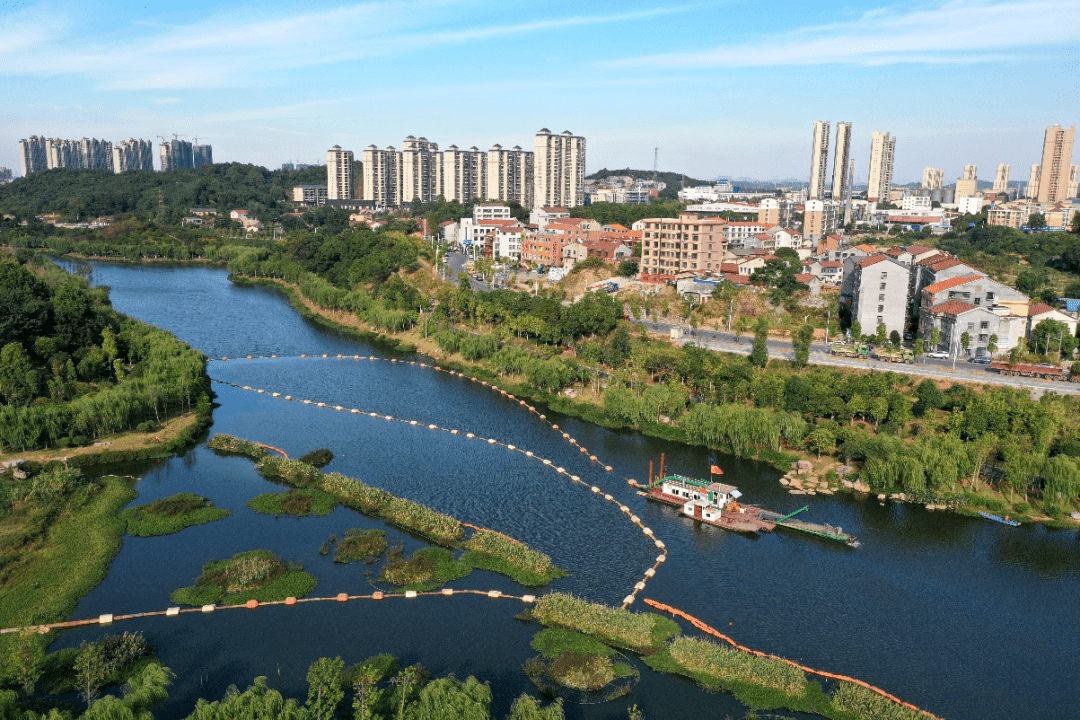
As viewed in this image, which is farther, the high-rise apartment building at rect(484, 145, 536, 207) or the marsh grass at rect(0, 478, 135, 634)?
the high-rise apartment building at rect(484, 145, 536, 207)

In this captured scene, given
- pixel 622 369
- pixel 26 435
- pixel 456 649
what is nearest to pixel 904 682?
pixel 456 649

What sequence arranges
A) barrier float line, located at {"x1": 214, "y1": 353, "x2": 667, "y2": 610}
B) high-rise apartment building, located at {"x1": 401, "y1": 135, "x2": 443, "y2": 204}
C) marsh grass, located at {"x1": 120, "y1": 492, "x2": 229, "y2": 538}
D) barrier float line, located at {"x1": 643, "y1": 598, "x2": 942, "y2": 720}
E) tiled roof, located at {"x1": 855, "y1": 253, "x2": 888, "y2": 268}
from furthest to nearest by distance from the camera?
high-rise apartment building, located at {"x1": 401, "y1": 135, "x2": 443, "y2": 204} → tiled roof, located at {"x1": 855, "y1": 253, "x2": 888, "y2": 268} → marsh grass, located at {"x1": 120, "y1": 492, "x2": 229, "y2": 538} → barrier float line, located at {"x1": 214, "y1": 353, "x2": 667, "y2": 610} → barrier float line, located at {"x1": 643, "y1": 598, "x2": 942, "y2": 720}

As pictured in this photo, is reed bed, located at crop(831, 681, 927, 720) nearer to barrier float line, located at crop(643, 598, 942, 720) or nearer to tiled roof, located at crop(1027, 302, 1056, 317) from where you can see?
barrier float line, located at crop(643, 598, 942, 720)

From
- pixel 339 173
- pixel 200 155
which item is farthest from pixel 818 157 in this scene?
pixel 200 155

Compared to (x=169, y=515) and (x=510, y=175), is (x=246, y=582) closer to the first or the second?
(x=169, y=515)

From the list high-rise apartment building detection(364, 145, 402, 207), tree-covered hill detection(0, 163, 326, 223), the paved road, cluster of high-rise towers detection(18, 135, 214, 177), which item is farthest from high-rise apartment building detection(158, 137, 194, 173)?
A: the paved road

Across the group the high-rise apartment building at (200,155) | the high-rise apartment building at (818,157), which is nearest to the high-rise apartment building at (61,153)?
the high-rise apartment building at (200,155)

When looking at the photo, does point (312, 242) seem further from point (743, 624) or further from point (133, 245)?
point (743, 624)
